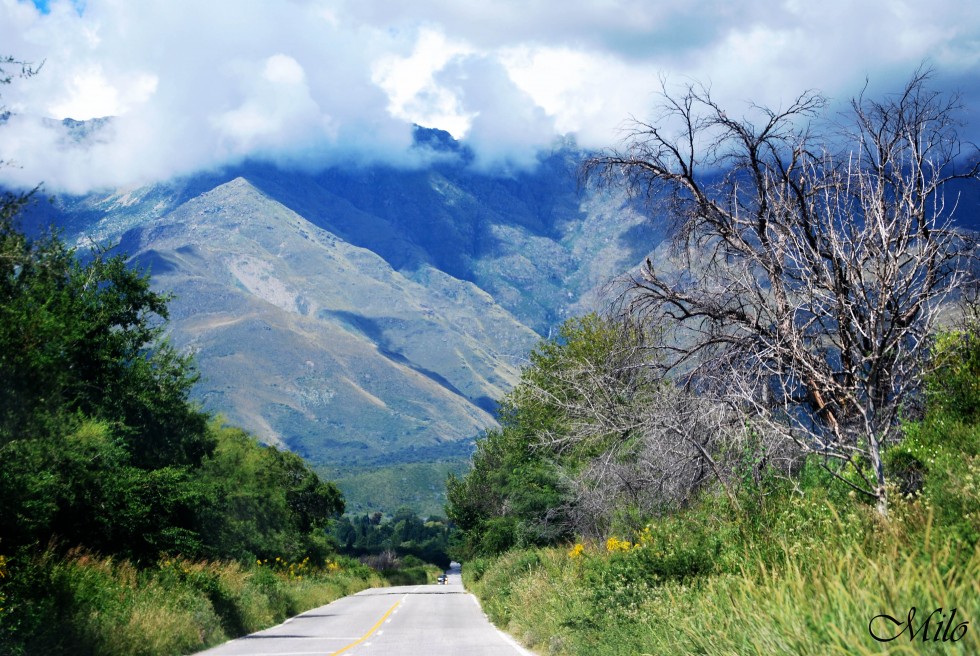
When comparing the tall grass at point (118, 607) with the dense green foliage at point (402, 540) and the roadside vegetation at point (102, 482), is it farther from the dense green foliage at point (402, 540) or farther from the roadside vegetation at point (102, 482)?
the dense green foliage at point (402, 540)

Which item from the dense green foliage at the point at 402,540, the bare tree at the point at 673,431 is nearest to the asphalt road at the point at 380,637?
the bare tree at the point at 673,431

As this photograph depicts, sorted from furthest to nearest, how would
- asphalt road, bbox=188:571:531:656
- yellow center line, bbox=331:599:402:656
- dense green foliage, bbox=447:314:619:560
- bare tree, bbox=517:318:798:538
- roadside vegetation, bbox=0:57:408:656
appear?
dense green foliage, bbox=447:314:619:560 < yellow center line, bbox=331:599:402:656 < asphalt road, bbox=188:571:531:656 < roadside vegetation, bbox=0:57:408:656 < bare tree, bbox=517:318:798:538

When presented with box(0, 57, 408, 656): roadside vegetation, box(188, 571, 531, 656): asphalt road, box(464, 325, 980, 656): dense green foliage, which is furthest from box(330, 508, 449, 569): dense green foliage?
box(464, 325, 980, 656): dense green foliage

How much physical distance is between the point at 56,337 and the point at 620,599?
464 inches

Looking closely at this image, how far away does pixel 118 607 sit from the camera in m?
16.2

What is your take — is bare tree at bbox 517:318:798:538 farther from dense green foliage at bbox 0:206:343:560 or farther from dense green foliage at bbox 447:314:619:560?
dense green foliage at bbox 0:206:343:560

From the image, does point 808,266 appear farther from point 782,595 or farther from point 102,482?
point 102,482

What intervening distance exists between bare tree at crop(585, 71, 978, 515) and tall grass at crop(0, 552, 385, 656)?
373 inches

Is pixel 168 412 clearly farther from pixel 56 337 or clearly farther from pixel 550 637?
pixel 550 637

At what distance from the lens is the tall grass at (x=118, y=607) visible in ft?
42.1

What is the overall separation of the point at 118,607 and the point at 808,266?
12834 millimetres

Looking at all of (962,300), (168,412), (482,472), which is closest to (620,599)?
(962,300)

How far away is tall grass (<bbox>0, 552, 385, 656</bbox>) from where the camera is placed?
12.8 metres

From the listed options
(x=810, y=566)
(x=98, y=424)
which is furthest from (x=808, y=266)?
(x=98, y=424)
